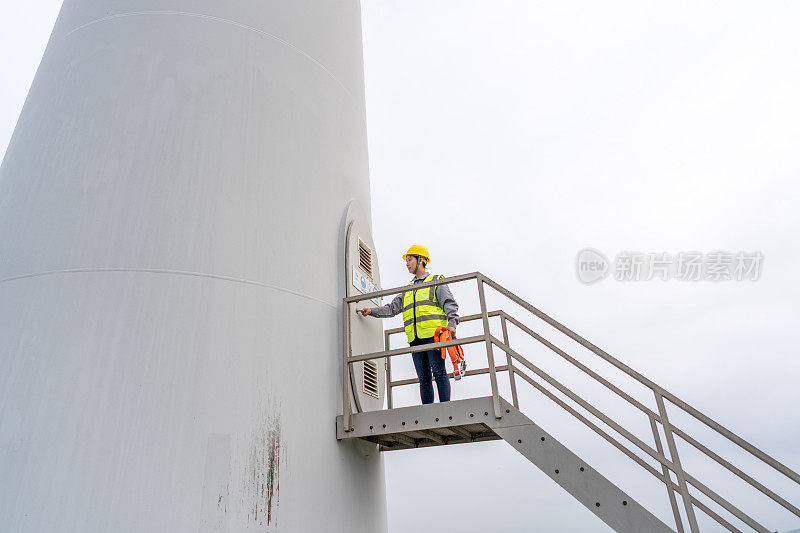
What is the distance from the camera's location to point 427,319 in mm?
5219

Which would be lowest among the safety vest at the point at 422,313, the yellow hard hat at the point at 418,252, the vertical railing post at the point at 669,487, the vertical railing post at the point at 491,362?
the vertical railing post at the point at 669,487

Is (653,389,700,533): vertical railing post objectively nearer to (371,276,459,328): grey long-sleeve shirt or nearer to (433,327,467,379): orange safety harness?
(433,327,467,379): orange safety harness

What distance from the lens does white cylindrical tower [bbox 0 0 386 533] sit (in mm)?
3447

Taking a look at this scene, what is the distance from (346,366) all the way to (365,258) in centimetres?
154

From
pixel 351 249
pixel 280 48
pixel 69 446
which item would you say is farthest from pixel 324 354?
pixel 280 48

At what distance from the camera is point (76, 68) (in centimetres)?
483

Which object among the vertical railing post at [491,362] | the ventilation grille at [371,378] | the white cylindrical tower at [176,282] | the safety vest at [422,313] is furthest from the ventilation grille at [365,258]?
the vertical railing post at [491,362]

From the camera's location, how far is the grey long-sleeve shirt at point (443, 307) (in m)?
5.07

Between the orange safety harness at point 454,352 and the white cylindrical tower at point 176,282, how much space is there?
1038 millimetres

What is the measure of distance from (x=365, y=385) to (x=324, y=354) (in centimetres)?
74

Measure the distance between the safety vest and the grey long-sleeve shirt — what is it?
0.26ft

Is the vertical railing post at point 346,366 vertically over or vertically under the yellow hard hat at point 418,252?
under

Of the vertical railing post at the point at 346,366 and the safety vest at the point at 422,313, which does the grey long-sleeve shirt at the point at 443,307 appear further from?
the vertical railing post at the point at 346,366

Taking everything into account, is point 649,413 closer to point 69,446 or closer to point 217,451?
point 217,451
